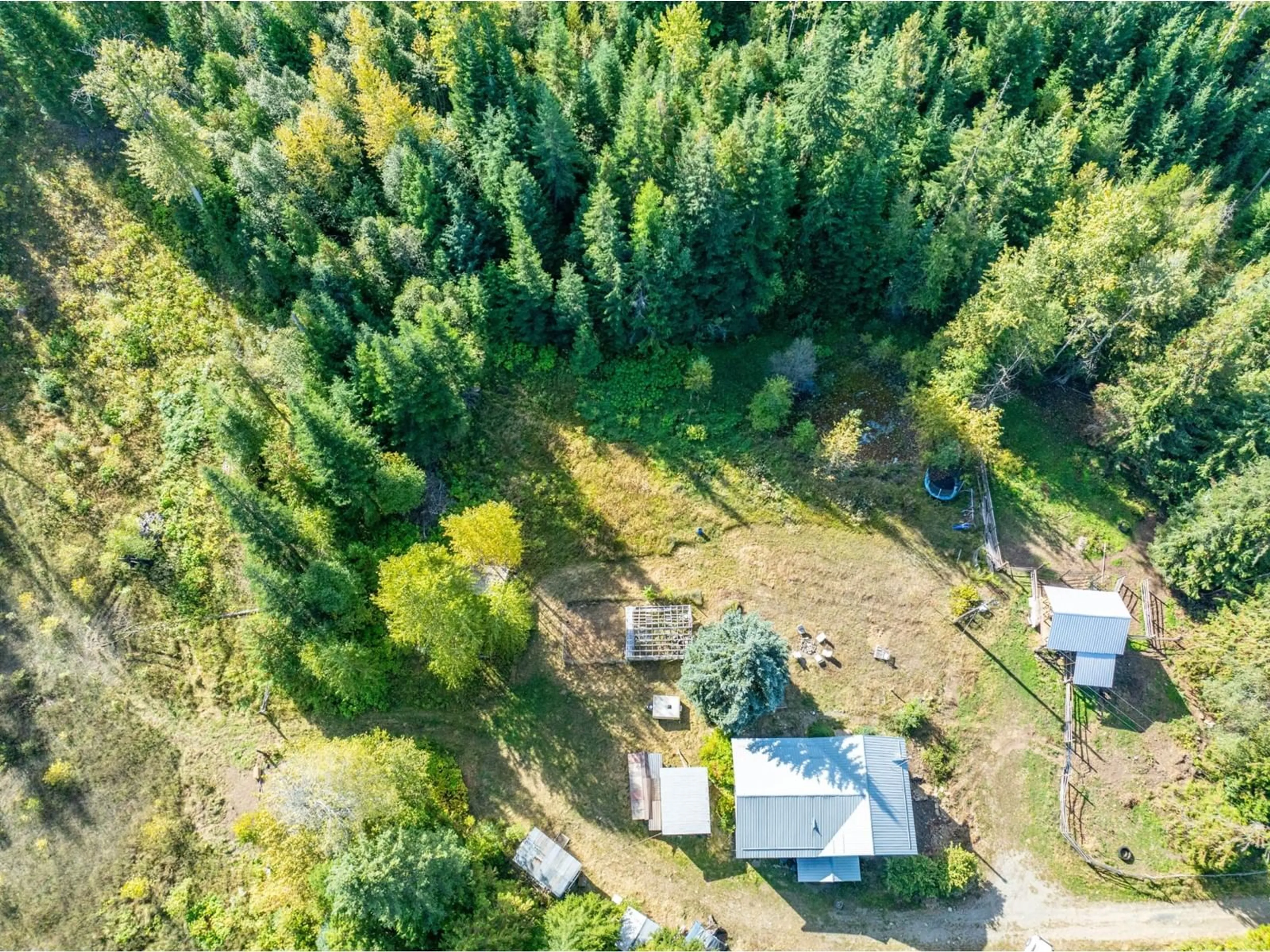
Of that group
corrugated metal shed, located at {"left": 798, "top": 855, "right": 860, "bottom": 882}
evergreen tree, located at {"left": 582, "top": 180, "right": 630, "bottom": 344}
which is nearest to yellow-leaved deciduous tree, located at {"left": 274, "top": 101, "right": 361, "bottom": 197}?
evergreen tree, located at {"left": 582, "top": 180, "right": 630, "bottom": 344}

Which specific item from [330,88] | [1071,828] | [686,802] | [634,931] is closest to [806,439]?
[686,802]

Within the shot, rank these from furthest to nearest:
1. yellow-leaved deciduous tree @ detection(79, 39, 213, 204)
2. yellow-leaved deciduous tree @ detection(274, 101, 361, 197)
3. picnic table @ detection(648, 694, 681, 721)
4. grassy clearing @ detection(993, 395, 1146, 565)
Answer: yellow-leaved deciduous tree @ detection(274, 101, 361, 197)
yellow-leaved deciduous tree @ detection(79, 39, 213, 204)
grassy clearing @ detection(993, 395, 1146, 565)
picnic table @ detection(648, 694, 681, 721)

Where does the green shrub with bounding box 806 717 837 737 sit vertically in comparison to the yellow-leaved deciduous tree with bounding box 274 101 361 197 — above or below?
below

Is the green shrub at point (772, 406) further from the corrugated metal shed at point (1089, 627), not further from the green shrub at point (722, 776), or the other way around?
the green shrub at point (722, 776)

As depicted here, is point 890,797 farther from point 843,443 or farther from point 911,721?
point 843,443

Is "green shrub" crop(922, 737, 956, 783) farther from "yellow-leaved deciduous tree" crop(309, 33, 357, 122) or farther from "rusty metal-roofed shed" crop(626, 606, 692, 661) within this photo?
"yellow-leaved deciduous tree" crop(309, 33, 357, 122)

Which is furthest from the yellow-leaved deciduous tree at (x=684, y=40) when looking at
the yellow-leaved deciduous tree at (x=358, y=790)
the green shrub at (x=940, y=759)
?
the yellow-leaved deciduous tree at (x=358, y=790)

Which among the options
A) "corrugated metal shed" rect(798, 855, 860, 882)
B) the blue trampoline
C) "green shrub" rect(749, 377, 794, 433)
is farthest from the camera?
"green shrub" rect(749, 377, 794, 433)
